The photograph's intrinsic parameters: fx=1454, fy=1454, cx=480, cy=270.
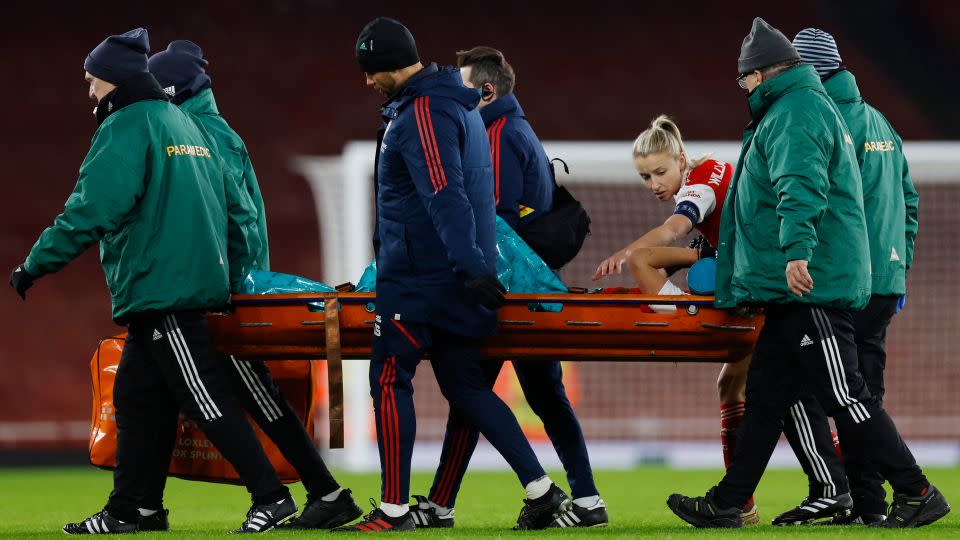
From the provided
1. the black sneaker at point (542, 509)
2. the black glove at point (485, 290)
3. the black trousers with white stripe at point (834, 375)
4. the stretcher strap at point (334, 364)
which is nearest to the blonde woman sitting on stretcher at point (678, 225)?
the black trousers with white stripe at point (834, 375)

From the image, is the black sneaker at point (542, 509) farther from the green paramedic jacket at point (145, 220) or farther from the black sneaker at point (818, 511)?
the green paramedic jacket at point (145, 220)

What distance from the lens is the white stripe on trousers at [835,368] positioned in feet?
15.1

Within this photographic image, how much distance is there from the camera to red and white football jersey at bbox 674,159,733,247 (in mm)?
5105

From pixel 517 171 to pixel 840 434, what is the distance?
1443 mm

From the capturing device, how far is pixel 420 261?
180 inches

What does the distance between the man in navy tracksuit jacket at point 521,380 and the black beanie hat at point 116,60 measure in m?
1.24

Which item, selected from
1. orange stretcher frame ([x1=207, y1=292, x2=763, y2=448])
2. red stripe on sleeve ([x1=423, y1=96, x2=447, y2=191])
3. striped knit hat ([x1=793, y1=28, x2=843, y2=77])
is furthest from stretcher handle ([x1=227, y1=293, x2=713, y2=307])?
striped knit hat ([x1=793, y1=28, x2=843, y2=77])

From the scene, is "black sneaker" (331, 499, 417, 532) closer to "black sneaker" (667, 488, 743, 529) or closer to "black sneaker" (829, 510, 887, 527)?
"black sneaker" (667, 488, 743, 529)

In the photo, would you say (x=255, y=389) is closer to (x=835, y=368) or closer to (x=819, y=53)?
(x=835, y=368)

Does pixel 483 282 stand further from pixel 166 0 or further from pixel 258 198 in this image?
pixel 166 0

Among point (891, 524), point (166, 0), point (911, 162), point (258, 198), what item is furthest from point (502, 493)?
point (166, 0)

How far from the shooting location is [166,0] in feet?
45.4

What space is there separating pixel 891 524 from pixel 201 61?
3.00 m

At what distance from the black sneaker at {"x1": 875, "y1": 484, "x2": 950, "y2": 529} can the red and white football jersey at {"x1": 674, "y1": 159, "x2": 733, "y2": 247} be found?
109cm
